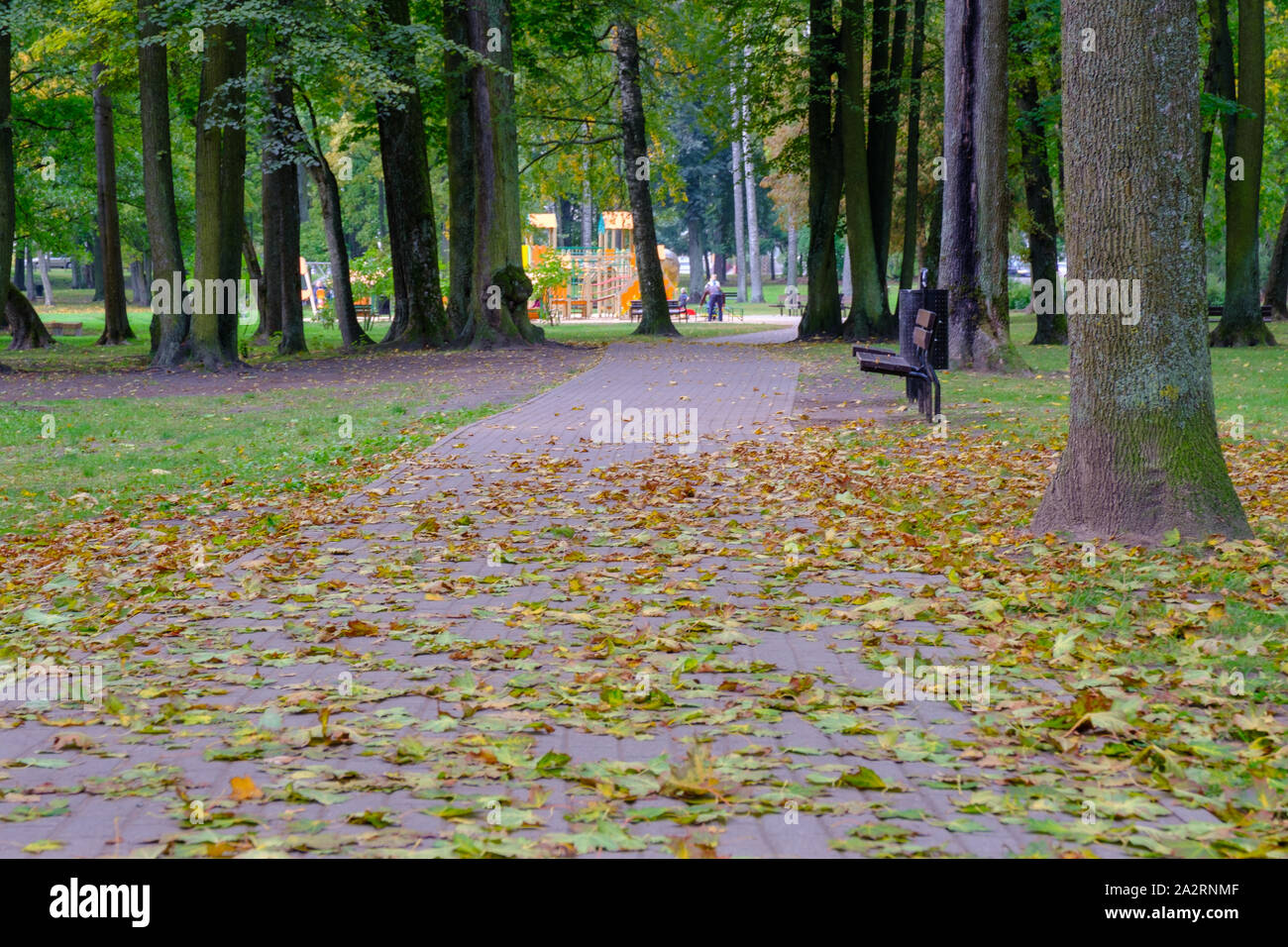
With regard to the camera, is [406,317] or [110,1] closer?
[110,1]

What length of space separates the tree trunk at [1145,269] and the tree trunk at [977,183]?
11.0m

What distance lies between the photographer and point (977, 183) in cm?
1884

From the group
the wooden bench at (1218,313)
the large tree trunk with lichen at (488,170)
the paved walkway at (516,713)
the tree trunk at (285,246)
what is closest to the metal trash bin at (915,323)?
the paved walkway at (516,713)

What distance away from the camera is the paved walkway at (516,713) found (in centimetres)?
392

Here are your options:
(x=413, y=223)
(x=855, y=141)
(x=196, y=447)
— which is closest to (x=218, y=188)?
(x=413, y=223)

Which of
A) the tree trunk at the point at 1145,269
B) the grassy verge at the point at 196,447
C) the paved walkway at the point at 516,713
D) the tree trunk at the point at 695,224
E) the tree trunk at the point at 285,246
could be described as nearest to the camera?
the paved walkway at the point at 516,713

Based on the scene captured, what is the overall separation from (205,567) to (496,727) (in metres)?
3.66

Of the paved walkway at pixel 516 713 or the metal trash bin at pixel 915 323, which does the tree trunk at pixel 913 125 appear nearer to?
the metal trash bin at pixel 915 323

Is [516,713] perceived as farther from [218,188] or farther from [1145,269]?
[218,188]

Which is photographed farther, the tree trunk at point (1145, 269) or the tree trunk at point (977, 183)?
the tree trunk at point (977, 183)

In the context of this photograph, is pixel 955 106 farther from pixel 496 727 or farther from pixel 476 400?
pixel 496 727

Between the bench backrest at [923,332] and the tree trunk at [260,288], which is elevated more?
the tree trunk at [260,288]

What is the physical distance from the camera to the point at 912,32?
31.3 metres
